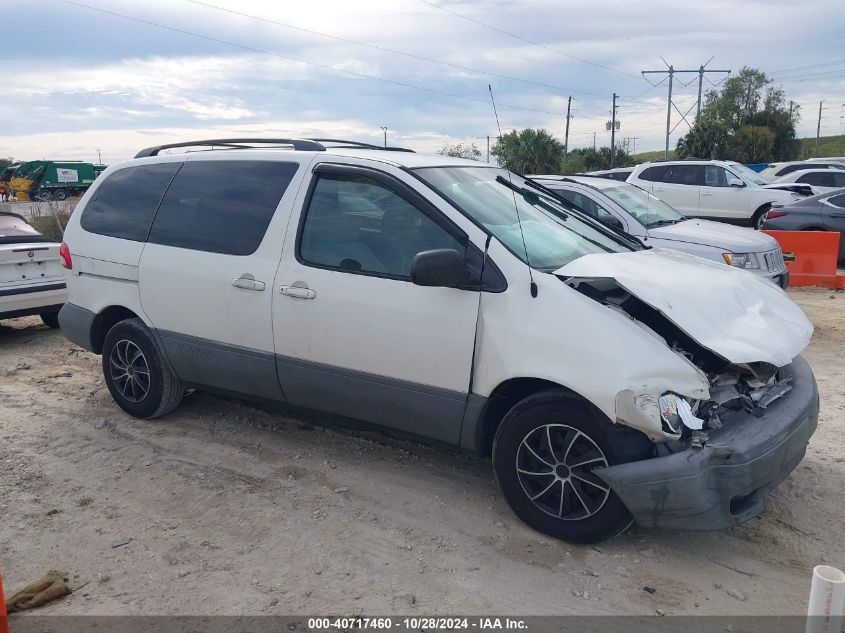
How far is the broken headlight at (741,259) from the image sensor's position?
8.29m

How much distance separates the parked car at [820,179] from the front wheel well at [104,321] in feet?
60.2

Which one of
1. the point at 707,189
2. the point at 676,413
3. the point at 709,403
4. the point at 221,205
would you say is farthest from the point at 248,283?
the point at 707,189

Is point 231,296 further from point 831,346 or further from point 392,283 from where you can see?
point 831,346

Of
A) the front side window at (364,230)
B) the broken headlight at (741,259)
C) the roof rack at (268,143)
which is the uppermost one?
the roof rack at (268,143)

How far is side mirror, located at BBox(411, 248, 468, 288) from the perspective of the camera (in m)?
3.62

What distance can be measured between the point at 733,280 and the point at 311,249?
2441mm

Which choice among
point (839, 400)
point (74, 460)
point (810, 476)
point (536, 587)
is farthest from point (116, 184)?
point (839, 400)

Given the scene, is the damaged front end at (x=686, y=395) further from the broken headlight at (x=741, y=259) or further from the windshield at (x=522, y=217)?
the broken headlight at (x=741, y=259)

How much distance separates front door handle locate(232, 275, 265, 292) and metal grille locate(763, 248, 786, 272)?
20.9 feet

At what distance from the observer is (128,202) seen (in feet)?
17.8

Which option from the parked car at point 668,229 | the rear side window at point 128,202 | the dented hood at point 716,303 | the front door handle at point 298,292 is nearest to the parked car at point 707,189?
the parked car at point 668,229

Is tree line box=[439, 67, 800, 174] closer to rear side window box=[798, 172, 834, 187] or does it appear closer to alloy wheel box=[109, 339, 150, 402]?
rear side window box=[798, 172, 834, 187]

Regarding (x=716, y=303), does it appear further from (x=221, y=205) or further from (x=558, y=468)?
(x=221, y=205)

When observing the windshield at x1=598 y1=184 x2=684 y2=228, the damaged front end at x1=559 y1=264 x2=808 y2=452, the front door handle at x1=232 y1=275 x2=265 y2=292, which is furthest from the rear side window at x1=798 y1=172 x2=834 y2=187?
the front door handle at x1=232 y1=275 x2=265 y2=292
